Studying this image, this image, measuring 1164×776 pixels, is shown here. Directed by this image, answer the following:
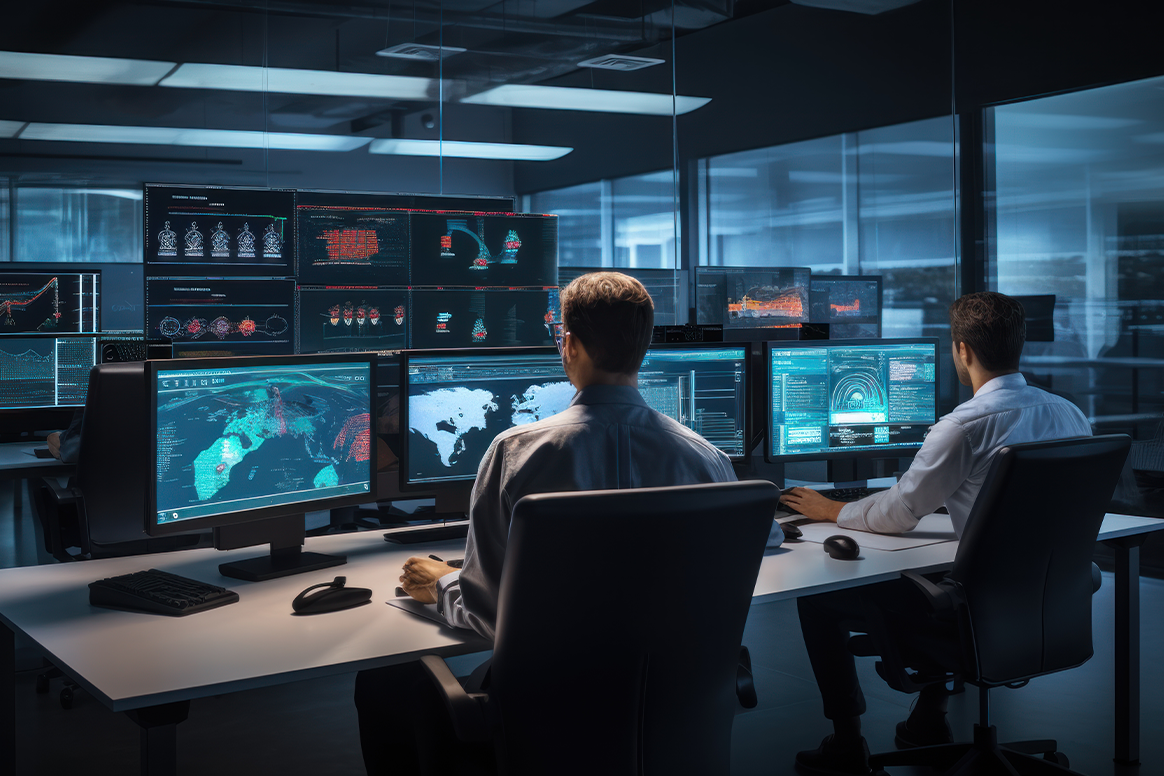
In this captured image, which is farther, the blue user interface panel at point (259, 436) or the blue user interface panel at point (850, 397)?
the blue user interface panel at point (850, 397)

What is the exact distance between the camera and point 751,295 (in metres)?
5.14

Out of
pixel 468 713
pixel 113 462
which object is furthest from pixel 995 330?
pixel 113 462

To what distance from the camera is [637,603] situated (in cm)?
144

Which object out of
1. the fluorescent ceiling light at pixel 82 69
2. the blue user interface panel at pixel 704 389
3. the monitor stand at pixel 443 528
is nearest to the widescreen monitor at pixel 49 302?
the fluorescent ceiling light at pixel 82 69

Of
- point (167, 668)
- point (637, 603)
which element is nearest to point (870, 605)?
point (637, 603)

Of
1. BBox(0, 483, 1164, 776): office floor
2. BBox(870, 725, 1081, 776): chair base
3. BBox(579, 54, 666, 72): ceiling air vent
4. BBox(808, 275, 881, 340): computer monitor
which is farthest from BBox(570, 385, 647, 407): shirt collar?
BBox(579, 54, 666, 72): ceiling air vent

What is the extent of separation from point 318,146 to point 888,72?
141 inches

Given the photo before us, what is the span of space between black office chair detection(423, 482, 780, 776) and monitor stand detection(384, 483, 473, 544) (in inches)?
38.1

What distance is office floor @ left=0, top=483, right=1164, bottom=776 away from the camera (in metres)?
2.88

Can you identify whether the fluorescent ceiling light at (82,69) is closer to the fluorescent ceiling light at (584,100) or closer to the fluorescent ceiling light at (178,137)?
the fluorescent ceiling light at (178,137)

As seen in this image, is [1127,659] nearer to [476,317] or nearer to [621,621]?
[621,621]

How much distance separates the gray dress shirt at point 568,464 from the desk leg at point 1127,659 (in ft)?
5.59

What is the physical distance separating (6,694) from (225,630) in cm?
63

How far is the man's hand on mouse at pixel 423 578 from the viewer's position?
6.33 feet
